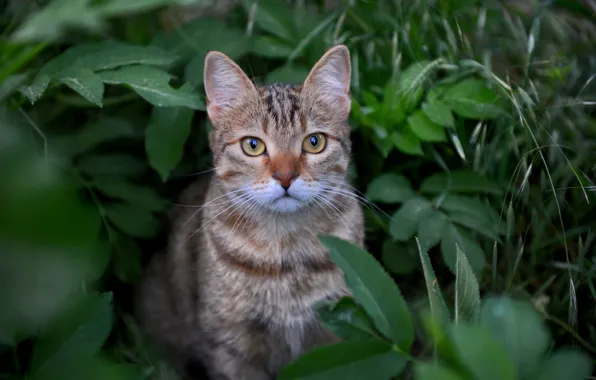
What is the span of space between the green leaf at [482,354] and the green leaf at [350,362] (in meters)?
0.25

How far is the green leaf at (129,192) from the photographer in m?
2.00

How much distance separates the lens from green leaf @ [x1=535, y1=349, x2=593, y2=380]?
2.93ft

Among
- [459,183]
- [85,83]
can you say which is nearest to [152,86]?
A: [85,83]

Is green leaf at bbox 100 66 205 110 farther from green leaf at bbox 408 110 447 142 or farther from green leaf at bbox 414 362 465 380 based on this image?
green leaf at bbox 414 362 465 380

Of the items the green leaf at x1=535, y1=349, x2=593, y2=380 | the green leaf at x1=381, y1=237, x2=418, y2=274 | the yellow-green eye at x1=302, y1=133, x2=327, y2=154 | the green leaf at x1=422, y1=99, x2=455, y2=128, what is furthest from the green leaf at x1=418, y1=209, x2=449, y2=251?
the green leaf at x1=535, y1=349, x2=593, y2=380

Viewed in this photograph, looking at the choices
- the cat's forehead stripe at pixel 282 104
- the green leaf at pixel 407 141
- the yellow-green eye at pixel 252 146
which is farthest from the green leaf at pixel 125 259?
the green leaf at pixel 407 141

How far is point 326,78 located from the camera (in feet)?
5.99

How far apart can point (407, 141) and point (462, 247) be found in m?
0.38

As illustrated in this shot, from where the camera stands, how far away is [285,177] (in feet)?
5.32

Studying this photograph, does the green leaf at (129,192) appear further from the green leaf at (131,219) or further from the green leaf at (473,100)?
the green leaf at (473,100)

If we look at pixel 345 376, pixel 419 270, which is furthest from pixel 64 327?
pixel 419 270

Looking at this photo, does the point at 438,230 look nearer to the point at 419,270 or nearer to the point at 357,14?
the point at 419,270

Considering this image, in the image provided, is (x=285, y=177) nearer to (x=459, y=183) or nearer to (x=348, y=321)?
(x=348, y=321)

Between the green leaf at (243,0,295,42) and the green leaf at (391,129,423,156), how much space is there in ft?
1.74
